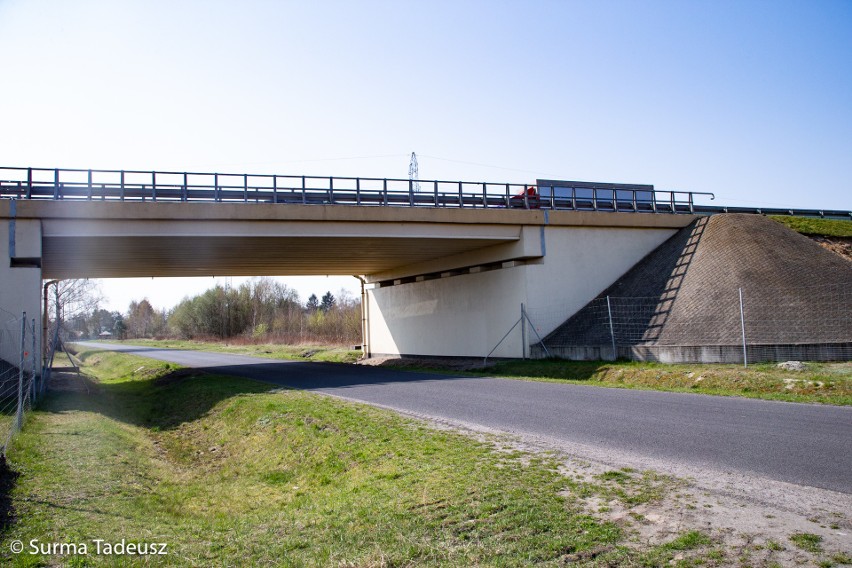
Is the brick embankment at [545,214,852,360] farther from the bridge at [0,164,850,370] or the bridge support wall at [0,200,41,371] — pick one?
the bridge support wall at [0,200,41,371]

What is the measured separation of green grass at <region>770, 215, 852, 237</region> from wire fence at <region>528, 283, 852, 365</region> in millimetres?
8302

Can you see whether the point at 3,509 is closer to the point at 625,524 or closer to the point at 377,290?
the point at 625,524

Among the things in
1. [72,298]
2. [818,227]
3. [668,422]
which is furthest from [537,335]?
[72,298]

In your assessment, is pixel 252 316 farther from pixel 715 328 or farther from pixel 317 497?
pixel 317 497

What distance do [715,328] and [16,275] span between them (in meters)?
21.0

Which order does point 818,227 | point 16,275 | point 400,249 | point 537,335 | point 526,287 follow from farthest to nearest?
1. point 818,227
2. point 400,249
3. point 526,287
4. point 537,335
5. point 16,275

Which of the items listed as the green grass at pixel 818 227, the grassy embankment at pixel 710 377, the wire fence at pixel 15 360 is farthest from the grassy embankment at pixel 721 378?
the wire fence at pixel 15 360

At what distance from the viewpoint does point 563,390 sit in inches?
607

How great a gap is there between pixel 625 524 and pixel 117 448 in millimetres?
→ 9596

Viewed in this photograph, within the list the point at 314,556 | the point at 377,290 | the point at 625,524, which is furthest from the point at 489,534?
the point at 377,290

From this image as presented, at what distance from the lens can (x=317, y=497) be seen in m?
7.83

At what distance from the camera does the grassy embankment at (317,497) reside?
5.15 metres

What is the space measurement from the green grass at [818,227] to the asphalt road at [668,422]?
56.3 feet

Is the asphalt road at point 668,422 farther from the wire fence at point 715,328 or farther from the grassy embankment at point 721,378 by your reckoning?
the wire fence at point 715,328
